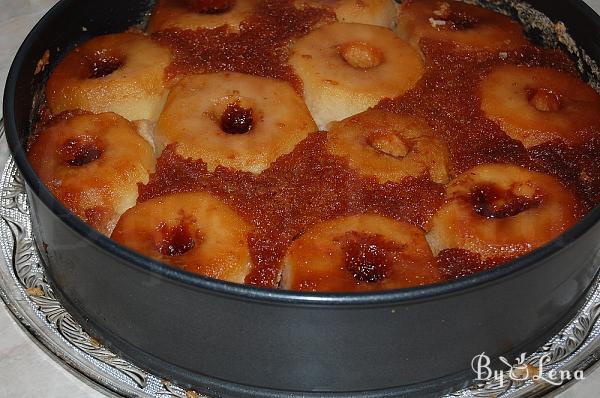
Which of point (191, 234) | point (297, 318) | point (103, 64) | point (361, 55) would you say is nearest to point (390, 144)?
point (361, 55)

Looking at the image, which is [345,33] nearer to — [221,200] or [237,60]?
[237,60]

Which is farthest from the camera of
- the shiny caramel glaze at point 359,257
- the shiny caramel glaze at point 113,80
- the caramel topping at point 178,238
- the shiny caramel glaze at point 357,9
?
the shiny caramel glaze at point 357,9

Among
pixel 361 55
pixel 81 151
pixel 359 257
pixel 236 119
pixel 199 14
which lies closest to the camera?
pixel 359 257

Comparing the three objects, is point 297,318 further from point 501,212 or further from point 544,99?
point 544,99

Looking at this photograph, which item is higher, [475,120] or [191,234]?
[475,120]

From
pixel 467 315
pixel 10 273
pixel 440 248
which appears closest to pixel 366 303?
pixel 467 315

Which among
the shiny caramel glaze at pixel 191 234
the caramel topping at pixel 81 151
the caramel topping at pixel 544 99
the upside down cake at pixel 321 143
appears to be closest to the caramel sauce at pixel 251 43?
the upside down cake at pixel 321 143

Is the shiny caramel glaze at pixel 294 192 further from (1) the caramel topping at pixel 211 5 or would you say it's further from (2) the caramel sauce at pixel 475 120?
(1) the caramel topping at pixel 211 5

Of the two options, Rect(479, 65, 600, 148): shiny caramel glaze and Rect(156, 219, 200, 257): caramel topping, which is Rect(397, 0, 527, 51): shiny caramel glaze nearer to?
Rect(479, 65, 600, 148): shiny caramel glaze
